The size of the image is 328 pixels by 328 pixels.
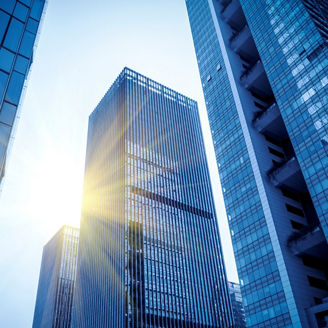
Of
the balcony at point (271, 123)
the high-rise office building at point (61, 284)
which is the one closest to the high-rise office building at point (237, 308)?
the high-rise office building at point (61, 284)

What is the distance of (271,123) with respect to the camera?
7631 cm

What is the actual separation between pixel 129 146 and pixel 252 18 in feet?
204

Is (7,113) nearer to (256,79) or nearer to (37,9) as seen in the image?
(37,9)

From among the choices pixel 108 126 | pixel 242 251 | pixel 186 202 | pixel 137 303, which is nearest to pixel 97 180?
pixel 108 126

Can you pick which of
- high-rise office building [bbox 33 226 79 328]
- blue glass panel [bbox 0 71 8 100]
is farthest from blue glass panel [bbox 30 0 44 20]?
high-rise office building [bbox 33 226 79 328]

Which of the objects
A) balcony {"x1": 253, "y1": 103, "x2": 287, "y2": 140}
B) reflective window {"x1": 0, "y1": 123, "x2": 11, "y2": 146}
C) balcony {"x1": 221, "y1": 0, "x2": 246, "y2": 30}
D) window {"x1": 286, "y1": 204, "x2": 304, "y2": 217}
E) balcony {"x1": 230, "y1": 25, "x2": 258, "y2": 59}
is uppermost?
balcony {"x1": 221, "y1": 0, "x2": 246, "y2": 30}

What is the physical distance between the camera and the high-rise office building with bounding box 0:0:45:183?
25.5 m

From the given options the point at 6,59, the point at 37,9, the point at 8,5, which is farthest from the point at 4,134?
the point at 37,9

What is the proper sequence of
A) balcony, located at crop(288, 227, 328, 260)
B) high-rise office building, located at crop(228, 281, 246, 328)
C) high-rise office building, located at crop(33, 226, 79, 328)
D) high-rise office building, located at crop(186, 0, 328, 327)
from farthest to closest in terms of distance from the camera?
high-rise office building, located at crop(33, 226, 79, 328) → high-rise office building, located at crop(228, 281, 246, 328) → balcony, located at crop(288, 227, 328, 260) → high-rise office building, located at crop(186, 0, 328, 327)

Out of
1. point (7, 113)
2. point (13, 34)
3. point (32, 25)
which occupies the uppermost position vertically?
point (32, 25)

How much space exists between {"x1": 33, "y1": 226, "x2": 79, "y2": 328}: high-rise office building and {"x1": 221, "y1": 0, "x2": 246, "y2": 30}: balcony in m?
140

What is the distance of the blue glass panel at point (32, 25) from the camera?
30453 mm

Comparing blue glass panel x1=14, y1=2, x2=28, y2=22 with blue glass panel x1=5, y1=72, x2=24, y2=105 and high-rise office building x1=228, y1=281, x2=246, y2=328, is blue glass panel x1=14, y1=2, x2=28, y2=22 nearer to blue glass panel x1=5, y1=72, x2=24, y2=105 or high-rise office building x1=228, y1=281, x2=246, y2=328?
blue glass panel x1=5, y1=72, x2=24, y2=105

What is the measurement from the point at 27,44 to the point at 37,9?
189 inches
